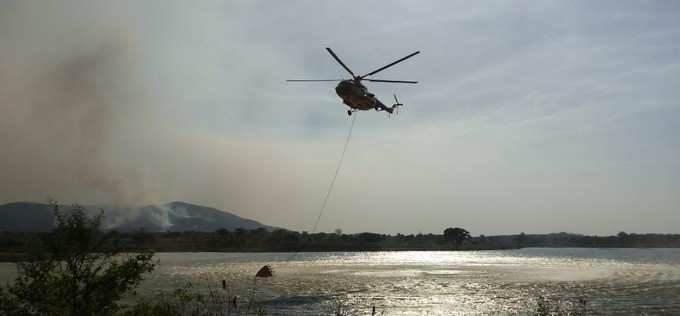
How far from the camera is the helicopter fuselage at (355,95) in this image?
44781mm

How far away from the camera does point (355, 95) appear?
4528 cm

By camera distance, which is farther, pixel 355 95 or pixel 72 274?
pixel 355 95

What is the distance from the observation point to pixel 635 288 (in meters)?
69.6

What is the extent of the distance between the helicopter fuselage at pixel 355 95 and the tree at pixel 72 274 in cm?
2475

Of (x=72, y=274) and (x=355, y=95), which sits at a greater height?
(x=355, y=95)

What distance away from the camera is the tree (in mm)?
19672

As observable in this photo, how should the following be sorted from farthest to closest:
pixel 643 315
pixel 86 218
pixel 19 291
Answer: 1. pixel 643 315
2. pixel 86 218
3. pixel 19 291

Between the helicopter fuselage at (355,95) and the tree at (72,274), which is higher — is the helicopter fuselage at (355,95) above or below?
above

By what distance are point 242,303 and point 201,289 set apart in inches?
677

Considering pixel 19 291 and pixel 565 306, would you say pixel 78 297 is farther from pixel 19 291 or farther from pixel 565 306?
pixel 565 306

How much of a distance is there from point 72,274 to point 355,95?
2824 centimetres

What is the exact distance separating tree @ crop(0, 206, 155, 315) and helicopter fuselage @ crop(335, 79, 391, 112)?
81.2 ft

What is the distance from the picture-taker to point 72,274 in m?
22.3

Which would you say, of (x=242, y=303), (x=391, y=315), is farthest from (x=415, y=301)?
(x=242, y=303)
